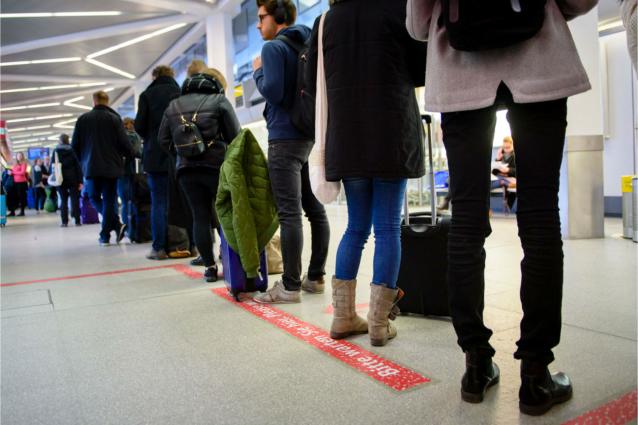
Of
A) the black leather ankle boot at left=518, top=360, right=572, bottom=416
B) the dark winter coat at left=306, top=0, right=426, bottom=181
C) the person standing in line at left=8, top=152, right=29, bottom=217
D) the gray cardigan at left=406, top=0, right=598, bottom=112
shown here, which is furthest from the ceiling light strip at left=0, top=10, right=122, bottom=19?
the black leather ankle boot at left=518, top=360, right=572, bottom=416

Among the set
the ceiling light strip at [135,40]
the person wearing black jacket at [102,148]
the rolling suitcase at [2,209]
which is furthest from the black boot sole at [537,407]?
the ceiling light strip at [135,40]

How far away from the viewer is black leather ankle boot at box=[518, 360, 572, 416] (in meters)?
1.48

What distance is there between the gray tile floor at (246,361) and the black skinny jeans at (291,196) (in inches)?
9.6

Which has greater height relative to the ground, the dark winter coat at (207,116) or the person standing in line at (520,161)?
the dark winter coat at (207,116)

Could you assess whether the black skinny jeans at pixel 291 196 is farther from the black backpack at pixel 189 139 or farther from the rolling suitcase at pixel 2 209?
the rolling suitcase at pixel 2 209

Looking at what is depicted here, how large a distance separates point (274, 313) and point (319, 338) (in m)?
0.56

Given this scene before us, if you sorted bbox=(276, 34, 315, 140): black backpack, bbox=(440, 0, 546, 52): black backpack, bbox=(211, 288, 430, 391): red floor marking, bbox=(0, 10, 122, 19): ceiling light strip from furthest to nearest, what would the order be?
bbox=(0, 10, 122, 19): ceiling light strip, bbox=(276, 34, 315, 140): black backpack, bbox=(211, 288, 430, 391): red floor marking, bbox=(440, 0, 546, 52): black backpack

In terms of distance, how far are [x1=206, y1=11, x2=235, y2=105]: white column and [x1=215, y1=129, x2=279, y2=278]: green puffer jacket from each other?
921 centimetres

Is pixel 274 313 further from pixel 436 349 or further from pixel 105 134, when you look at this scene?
pixel 105 134

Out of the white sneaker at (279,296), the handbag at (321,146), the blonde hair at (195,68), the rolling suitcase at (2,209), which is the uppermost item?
the blonde hair at (195,68)

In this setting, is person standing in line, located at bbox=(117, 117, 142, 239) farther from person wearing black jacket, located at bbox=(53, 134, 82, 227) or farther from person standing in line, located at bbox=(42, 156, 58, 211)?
person standing in line, located at bbox=(42, 156, 58, 211)

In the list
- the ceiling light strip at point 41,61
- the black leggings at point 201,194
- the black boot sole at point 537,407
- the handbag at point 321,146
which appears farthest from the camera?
the ceiling light strip at point 41,61

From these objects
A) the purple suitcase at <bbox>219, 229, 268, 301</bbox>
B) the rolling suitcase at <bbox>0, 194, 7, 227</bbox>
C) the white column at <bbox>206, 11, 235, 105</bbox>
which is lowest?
the purple suitcase at <bbox>219, 229, 268, 301</bbox>

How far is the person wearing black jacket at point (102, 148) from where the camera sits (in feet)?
20.0
